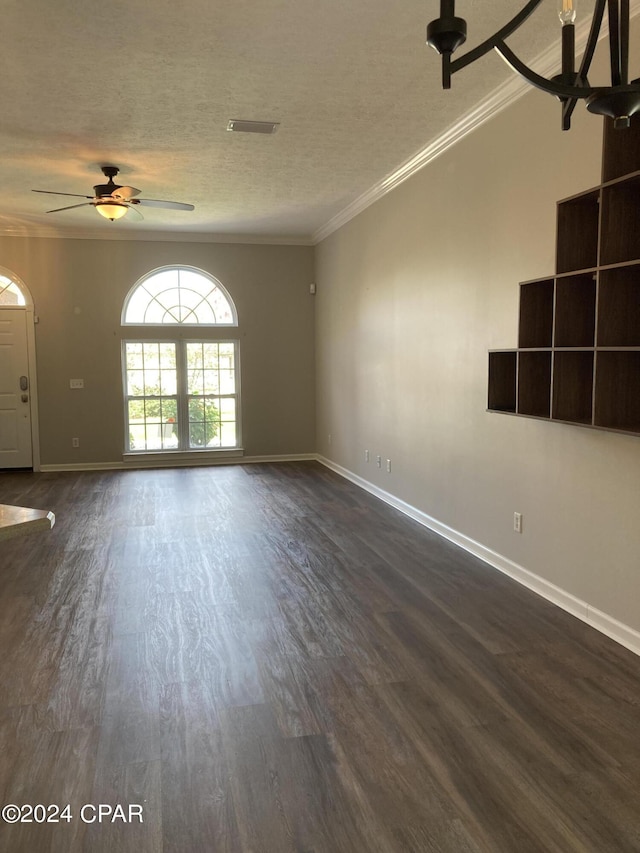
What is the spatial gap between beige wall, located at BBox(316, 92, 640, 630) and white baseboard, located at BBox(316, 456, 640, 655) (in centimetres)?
4

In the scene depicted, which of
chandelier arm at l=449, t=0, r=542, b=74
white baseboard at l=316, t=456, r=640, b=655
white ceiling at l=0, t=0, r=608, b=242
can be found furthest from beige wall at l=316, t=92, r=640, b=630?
chandelier arm at l=449, t=0, r=542, b=74

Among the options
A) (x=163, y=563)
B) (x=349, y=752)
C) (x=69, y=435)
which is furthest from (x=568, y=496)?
(x=69, y=435)

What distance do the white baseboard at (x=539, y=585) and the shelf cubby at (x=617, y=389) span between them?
97 cm

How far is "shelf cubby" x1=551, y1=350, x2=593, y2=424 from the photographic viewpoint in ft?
9.68

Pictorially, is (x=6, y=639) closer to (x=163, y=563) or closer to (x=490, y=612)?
(x=163, y=563)

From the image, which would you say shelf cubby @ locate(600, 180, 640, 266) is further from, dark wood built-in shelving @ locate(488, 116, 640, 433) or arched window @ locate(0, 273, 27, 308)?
arched window @ locate(0, 273, 27, 308)

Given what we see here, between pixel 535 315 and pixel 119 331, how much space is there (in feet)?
18.4

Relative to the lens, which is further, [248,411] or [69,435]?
[248,411]

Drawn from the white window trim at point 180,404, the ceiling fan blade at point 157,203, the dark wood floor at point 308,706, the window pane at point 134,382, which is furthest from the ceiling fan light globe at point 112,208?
the window pane at point 134,382

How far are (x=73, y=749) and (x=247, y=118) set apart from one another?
3.61 metres

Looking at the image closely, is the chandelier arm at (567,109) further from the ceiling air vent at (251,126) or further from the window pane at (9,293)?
the window pane at (9,293)

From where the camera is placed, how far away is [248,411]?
802 centimetres

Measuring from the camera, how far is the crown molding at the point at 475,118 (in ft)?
9.73

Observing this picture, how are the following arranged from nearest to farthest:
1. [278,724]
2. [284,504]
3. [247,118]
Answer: [278,724] → [247,118] → [284,504]
